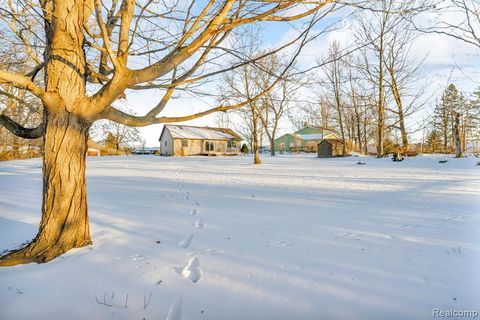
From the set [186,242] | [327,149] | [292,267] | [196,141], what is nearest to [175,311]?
[292,267]

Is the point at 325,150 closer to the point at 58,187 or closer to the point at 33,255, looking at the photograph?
the point at 58,187

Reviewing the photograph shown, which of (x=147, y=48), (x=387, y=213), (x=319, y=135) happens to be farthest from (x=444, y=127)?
(x=147, y=48)

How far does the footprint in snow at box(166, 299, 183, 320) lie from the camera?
1.64m

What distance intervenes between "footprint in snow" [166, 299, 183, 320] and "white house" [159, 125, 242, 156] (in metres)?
32.4

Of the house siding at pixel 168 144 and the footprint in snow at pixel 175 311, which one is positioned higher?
the house siding at pixel 168 144

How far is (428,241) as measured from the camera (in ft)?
9.23

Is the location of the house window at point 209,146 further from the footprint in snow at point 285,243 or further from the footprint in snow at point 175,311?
the footprint in snow at point 175,311

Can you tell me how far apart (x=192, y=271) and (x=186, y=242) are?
2.46 feet

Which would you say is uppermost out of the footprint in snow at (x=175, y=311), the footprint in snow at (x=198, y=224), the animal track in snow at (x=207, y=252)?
the footprint in snow at (x=198, y=224)

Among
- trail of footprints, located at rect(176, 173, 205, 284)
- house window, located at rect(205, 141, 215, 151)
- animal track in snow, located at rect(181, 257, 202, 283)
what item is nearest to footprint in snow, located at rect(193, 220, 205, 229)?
trail of footprints, located at rect(176, 173, 205, 284)

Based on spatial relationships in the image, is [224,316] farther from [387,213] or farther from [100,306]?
[387,213]

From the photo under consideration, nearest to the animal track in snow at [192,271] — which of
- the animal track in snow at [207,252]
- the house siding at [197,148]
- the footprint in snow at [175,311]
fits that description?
the animal track in snow at [207,252]

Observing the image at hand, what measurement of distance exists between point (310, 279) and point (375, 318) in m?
0.54

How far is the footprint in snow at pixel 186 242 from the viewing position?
2.82m
